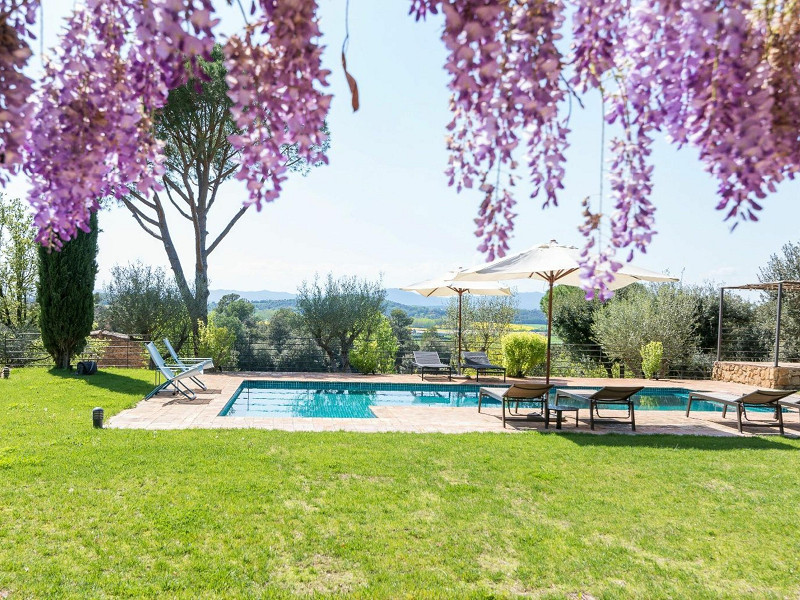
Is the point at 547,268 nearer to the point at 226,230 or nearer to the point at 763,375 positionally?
the point at 763,375

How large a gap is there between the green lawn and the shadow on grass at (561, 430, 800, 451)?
0.20 metres

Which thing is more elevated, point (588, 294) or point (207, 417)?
point (588, 294)

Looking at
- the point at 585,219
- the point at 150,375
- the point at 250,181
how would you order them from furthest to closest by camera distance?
the point at 150,375
the point at 585,219
the point at 250,181

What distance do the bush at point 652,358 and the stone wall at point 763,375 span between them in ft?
5.39

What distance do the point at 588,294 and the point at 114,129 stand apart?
1.34 meters

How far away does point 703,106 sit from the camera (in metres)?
1.35

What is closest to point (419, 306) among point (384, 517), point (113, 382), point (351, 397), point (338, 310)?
point (338, 310)

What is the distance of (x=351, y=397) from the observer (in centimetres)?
1240

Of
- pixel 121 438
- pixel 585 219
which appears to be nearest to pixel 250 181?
pixel 585 219

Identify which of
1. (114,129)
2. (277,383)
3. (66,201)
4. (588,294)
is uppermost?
(114,129)

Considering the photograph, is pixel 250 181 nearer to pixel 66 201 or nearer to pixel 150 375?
pixel 66 201

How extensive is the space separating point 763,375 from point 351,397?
9.40 metres

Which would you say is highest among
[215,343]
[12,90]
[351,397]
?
[12,90]

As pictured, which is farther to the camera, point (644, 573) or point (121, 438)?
point (121, 438)
